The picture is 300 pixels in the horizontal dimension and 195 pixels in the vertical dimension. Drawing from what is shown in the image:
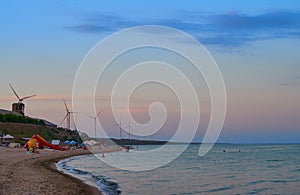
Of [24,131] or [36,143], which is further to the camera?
[24,131]

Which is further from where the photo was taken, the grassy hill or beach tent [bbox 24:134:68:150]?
the grassy hill

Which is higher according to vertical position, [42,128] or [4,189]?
[42,128]

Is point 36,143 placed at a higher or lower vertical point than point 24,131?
lower

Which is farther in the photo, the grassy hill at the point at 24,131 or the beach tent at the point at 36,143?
the grassy hill at the point at 24,131

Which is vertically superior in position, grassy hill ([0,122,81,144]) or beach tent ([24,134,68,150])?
grassy hill ([0,122,81,144])

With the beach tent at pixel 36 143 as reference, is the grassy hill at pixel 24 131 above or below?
above

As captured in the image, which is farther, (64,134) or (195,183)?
(64,134)

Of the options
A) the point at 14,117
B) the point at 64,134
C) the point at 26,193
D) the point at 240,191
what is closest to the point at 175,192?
the point at 240,191

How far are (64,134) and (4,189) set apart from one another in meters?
147

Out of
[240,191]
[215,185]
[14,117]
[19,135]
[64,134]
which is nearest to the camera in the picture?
[240,191]

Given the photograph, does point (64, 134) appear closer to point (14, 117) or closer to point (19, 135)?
point (14, 117)

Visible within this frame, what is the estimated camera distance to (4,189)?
23.0 metres

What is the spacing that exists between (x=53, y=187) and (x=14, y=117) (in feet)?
393

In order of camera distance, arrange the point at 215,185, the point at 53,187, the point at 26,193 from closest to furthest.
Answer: the point at 26,193, the point at 53,187, the point at 215,185
